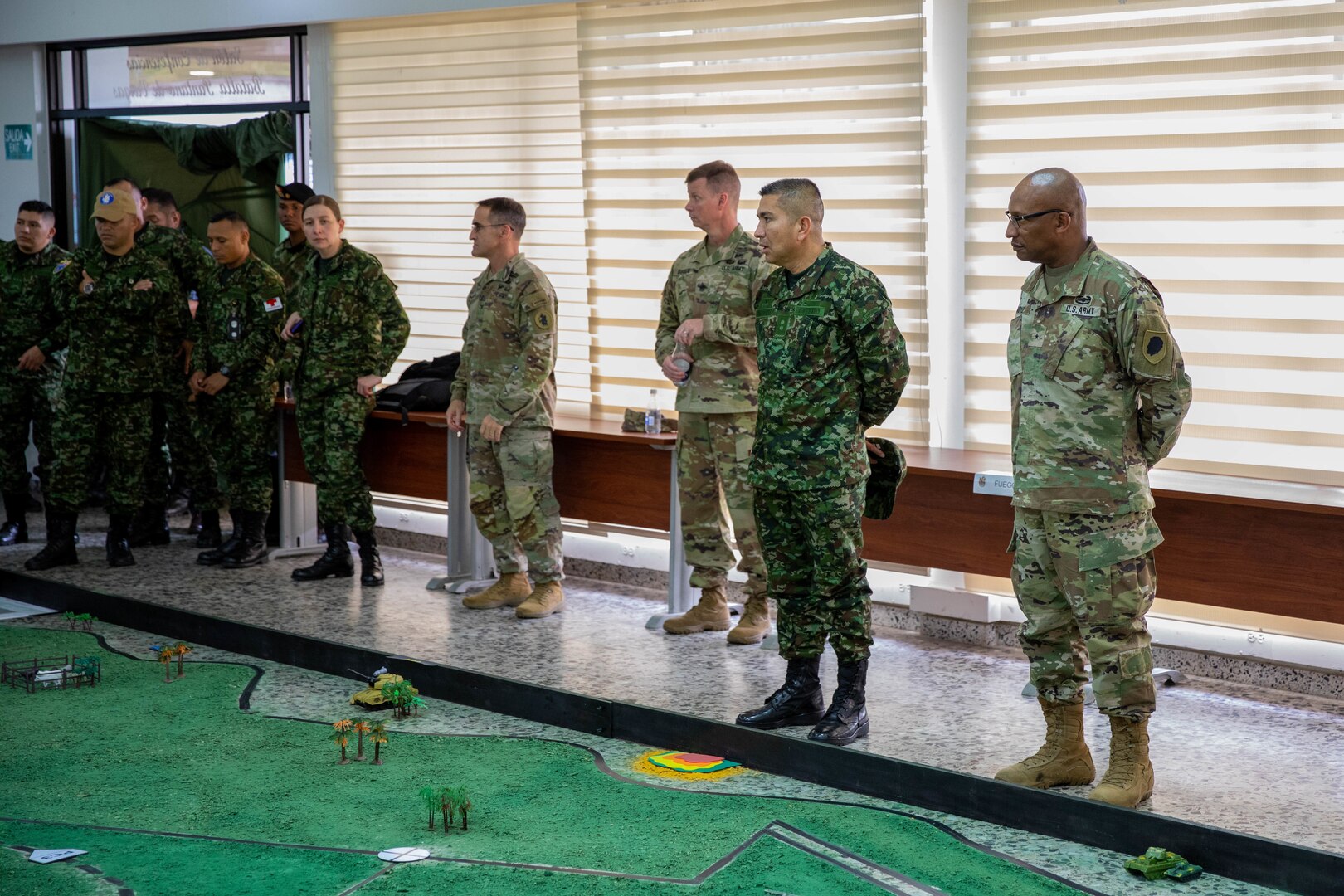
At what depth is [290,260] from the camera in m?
7.57

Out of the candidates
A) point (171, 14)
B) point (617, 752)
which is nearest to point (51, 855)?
point (617, 752)

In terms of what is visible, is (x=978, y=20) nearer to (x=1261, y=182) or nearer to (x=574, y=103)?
(x=1261, y=182)

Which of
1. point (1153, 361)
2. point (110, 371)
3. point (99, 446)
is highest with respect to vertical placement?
point (1153, 361)

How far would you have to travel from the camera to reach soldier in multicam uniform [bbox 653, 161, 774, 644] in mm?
5496

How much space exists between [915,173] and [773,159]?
0.72 metres

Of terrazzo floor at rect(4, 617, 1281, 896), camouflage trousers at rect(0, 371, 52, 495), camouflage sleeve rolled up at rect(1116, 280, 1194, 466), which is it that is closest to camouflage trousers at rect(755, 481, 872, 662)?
terrazzo floor at rect(4, 617, 1281, 896)

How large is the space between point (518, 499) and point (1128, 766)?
9.93 feet

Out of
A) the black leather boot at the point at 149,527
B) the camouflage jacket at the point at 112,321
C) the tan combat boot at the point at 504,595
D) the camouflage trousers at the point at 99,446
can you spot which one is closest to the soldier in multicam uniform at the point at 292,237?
the camouflage jacket at the point at 112,321

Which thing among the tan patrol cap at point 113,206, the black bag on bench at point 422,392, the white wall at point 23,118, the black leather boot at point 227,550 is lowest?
the black leather boot at point 227,550

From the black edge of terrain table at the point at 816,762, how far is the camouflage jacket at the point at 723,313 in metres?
1.40

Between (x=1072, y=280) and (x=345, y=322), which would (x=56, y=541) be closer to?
(x=345, y=322)

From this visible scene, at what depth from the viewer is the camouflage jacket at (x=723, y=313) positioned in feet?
18.1

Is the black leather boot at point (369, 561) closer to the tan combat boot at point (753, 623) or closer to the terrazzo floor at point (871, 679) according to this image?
the terrazzo floor at point (871, 679)

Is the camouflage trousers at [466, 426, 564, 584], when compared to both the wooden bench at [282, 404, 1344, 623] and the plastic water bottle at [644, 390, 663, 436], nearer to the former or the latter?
the wooden bench at [282, 404, 1344, 623]
